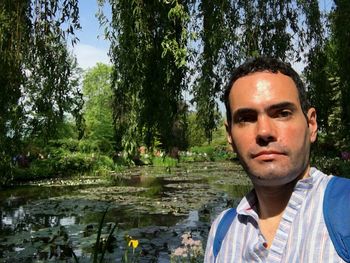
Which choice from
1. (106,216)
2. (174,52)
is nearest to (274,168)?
(174,52)

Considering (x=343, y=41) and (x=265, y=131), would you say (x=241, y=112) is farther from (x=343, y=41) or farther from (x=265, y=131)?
(x=343, y=41)

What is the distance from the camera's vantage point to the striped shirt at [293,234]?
0.92 metres

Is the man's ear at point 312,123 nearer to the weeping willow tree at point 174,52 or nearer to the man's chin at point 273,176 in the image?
the man's chin at point 273,176

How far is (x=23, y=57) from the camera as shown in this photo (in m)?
3.47

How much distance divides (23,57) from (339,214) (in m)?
3.09

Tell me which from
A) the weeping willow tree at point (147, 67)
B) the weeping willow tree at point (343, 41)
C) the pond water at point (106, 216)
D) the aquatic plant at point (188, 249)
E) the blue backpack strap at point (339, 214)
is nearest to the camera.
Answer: the blue backpack strap at point (339, 214)

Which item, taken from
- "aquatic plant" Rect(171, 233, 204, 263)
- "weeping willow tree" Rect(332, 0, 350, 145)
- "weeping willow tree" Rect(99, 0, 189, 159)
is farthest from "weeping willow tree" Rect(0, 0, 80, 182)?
"weeping willow tree" Rect(332, 0, 350, 145)

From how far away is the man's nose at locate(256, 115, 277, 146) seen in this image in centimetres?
102

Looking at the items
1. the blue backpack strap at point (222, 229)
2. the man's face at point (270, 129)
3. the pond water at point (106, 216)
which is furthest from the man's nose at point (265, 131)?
the pond water at point (106, 216)

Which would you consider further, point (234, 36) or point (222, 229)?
point (234, 36)

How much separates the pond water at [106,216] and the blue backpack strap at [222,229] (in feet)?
6.69

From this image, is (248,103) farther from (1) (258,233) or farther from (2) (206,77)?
(2) (206,77)

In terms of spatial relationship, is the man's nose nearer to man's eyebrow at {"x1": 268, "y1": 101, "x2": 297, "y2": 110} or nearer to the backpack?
man's eyebrow at {"x1": 268, "y1": 101, "x2": 297, "y2": 110}

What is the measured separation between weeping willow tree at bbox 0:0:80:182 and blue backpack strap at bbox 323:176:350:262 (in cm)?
292
